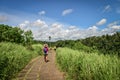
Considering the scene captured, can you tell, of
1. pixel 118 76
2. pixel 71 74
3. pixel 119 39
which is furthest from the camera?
pixel 119 39

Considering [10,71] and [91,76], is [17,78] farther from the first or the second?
[91,76]

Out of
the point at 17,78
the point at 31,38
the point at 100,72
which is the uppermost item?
the point at 31,38

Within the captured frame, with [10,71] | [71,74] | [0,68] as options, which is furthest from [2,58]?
[71,74]

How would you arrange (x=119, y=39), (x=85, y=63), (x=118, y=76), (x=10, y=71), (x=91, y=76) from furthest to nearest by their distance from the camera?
(x=119, y=39) < (x=10, y=71) < (x=85, y=63) < (x=91, y=76) < (x=118, y=76)

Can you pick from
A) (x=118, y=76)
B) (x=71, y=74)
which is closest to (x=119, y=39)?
(x=71, y=74)

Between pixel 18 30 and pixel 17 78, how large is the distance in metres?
29.0

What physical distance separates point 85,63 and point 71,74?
6.41 feet

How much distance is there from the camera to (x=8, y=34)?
37875 mm

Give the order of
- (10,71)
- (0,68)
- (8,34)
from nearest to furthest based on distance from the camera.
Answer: (0,68) → (10,71) → (8,34)

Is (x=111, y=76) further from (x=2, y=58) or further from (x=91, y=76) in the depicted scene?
(x=2, y=58)

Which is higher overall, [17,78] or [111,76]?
[111,76]

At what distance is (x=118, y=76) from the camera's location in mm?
5234

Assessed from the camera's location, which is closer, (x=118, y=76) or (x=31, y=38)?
(x=118, y=76)

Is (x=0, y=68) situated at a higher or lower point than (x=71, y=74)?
higher
